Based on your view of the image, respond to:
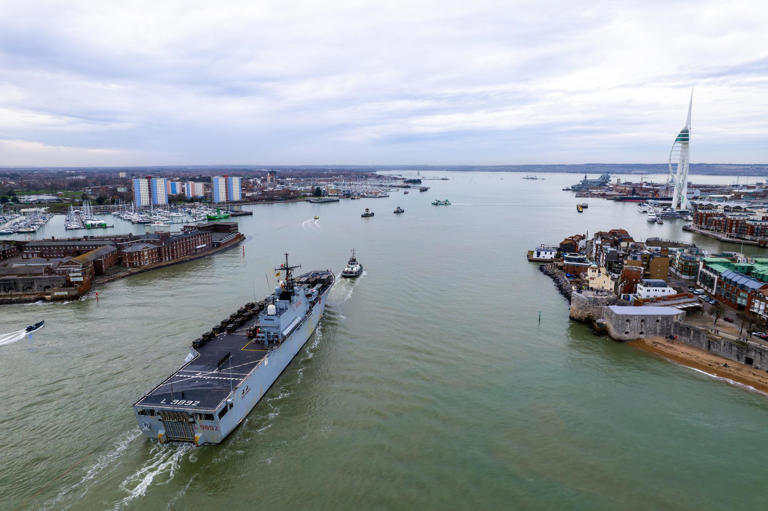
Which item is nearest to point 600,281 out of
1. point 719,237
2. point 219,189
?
point 719,237

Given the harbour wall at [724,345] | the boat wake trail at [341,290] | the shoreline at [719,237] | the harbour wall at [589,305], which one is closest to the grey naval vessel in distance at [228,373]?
the boat wake trail at [341,290]

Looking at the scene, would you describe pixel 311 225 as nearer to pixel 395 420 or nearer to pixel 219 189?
pixel 219 189

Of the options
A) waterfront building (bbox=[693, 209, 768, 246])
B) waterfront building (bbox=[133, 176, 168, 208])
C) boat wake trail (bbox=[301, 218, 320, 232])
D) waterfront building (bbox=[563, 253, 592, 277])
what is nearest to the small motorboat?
waterfront building (bbox=[563, 253, 592, 277])

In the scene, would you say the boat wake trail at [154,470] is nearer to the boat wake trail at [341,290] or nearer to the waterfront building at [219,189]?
the boat wake trail at [341,290]

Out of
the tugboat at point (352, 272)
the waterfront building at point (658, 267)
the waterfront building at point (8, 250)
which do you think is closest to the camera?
the waterfront building at point (658, 267)

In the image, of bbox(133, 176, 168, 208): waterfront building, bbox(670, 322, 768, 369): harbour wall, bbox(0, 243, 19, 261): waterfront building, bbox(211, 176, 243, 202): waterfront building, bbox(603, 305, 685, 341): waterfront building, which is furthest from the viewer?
bbox(211, 176, 243, 202): waterfront building

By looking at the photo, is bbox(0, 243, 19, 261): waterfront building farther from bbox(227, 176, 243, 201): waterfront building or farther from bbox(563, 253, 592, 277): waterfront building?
bbox(227, 176, 243, 201): waterfront building

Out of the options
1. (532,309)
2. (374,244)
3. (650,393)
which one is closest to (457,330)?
(532,309)

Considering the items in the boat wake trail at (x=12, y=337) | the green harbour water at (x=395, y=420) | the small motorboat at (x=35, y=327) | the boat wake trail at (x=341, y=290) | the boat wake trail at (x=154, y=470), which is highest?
the boat wake trail at (x=341, y=290)
